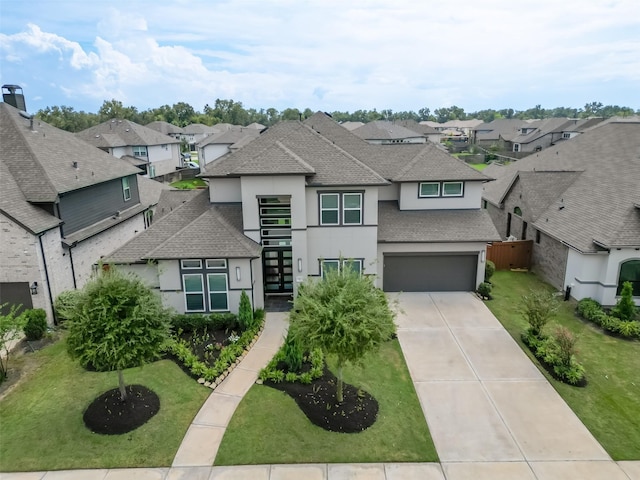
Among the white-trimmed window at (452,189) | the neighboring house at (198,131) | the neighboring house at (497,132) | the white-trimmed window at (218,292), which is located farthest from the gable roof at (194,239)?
the neighboring house at (497,132)

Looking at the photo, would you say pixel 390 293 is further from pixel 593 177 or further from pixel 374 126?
pixel 374 126

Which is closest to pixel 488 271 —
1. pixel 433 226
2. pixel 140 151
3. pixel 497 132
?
pixel 433 226

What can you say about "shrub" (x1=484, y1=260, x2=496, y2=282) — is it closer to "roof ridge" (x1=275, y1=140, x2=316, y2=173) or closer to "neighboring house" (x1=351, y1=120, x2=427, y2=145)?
"roof ridge" (x1=275, y1=140, x2=316, y2=173)

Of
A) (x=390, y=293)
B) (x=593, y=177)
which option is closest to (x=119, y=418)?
(x=390, y=293)

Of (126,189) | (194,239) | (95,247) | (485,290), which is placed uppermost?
(126,189)

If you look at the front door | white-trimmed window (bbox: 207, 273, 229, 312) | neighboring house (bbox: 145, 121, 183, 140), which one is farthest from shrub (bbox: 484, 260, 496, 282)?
neighboring house (bbox: 145, 121, 183, 140)

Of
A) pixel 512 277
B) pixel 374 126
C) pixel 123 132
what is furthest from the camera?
pixel 374 126

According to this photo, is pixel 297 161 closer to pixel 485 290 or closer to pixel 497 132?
pixel 485 290
